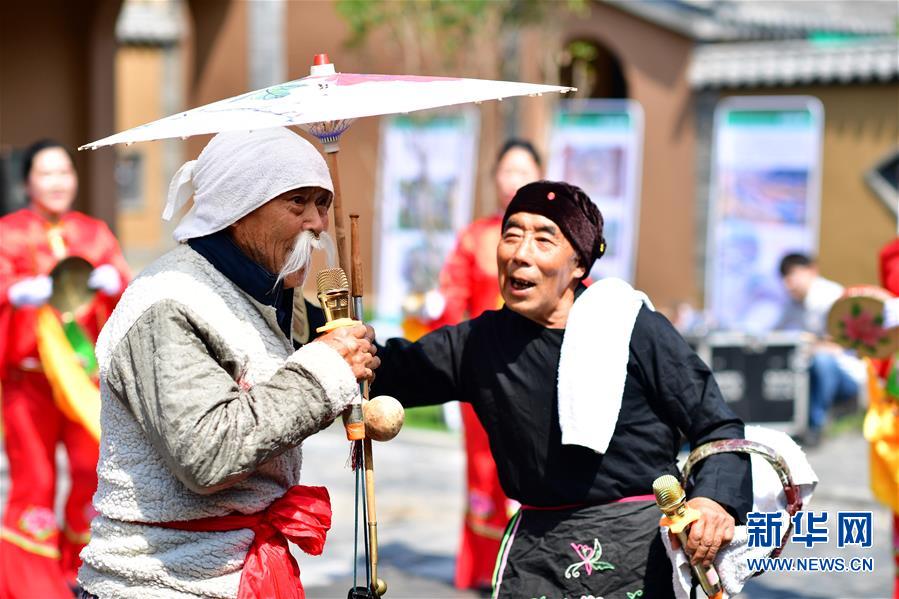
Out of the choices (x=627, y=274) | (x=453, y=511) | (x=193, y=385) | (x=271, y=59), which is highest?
(x=271, y=59)

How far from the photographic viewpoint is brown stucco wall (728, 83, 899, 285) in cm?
1271

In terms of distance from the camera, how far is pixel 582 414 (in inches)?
111

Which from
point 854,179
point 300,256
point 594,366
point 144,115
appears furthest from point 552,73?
point 144,115

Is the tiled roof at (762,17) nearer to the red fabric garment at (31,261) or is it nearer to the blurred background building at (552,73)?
the blurred background building at (552,73)

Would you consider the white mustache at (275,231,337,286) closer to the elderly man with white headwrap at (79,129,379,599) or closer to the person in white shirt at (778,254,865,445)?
the elderly man with white headwrap at (79,129,379,599)

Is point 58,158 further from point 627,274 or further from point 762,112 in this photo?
point 762,112

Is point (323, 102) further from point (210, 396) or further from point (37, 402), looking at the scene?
point (37, 402)

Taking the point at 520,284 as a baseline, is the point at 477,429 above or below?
below

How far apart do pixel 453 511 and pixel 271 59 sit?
242 inches

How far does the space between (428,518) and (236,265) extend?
16.2 ft

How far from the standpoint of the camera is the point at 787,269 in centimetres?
1009

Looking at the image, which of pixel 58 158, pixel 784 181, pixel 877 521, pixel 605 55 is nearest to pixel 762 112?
pixel 784 181

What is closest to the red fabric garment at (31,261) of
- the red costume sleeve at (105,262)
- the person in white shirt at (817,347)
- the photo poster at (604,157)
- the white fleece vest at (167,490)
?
the red costume sleeve at (105,262)

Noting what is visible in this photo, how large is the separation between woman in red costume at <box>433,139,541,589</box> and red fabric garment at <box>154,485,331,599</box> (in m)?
2.95
